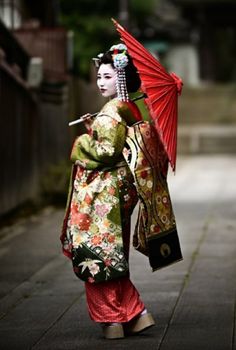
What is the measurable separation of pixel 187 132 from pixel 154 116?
23.3 m

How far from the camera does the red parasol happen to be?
6148mm

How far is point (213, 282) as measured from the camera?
328 inches

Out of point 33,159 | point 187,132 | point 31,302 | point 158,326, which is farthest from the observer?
point 187,132

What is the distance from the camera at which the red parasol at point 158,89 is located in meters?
6.15

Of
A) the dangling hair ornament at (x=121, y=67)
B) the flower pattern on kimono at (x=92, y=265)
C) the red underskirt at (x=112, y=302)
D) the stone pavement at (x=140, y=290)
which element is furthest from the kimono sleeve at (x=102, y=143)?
the stone pavement at (x=140, y=290)

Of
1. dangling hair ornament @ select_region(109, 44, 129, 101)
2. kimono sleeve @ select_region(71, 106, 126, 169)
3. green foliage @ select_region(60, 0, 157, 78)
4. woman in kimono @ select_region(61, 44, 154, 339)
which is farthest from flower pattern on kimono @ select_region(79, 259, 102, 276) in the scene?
green foliage @ select_region(60, 0, 157, 78)

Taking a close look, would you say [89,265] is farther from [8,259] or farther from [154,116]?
[8,259]

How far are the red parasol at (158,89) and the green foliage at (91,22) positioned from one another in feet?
70.6

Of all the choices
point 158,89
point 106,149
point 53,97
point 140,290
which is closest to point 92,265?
point 106,149

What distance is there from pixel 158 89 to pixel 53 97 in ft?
32.7

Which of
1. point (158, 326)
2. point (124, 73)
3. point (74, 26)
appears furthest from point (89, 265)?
point (74, 26)

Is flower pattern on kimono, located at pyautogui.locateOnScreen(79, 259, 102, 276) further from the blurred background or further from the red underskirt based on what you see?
the blurred background

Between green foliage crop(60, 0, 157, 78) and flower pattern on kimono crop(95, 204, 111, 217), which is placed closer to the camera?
flower pattern on kimono crop(95, 204, 111, 217)

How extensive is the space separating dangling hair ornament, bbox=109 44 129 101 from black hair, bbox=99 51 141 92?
35 mm
